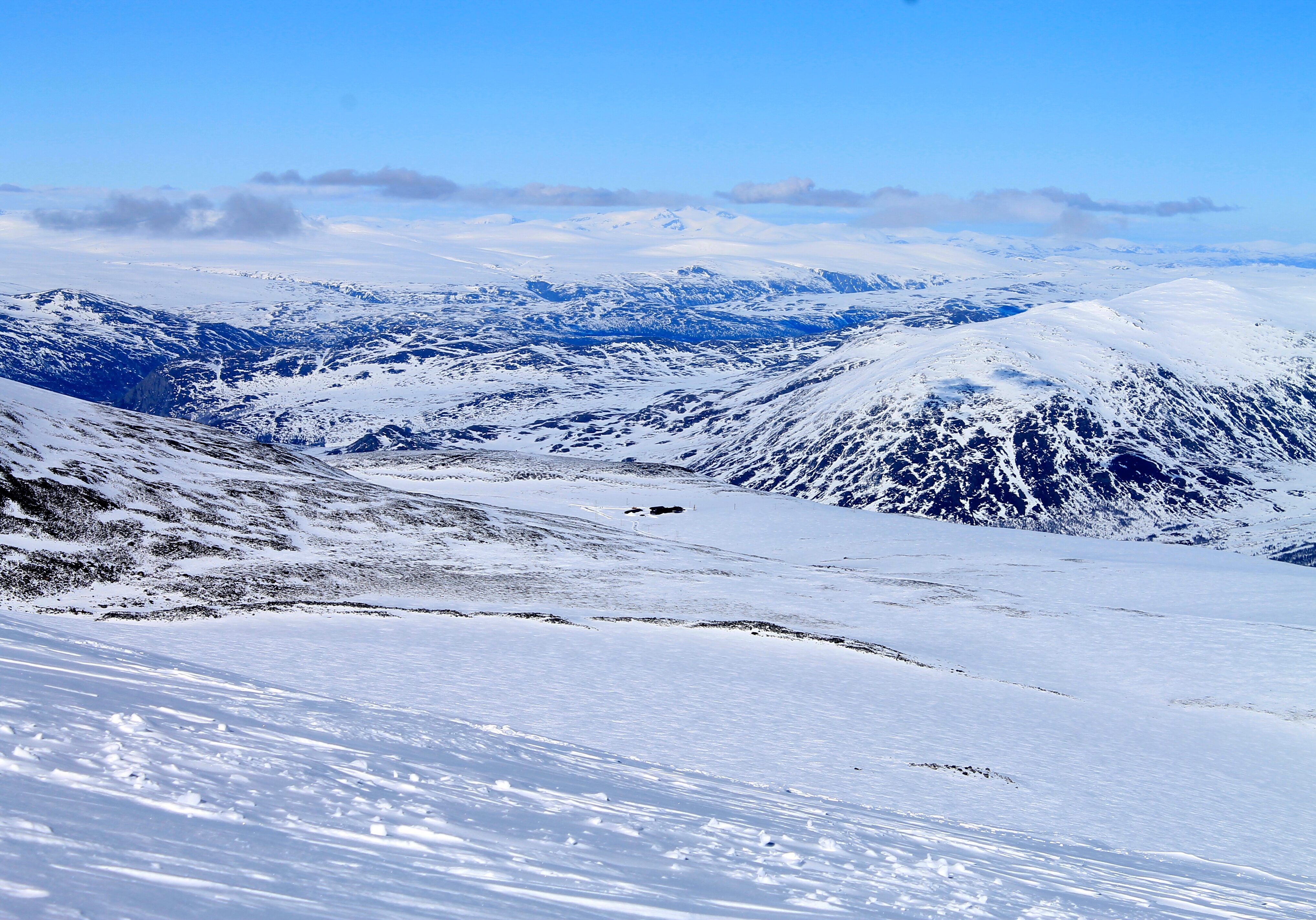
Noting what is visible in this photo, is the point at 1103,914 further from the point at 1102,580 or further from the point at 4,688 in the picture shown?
the point at 1102,580

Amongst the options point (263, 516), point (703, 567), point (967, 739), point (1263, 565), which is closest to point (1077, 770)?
point (967, 739)

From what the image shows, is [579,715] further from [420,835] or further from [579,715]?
[420,835]

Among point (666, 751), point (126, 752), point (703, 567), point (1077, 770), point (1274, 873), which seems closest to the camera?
point (126, 752)

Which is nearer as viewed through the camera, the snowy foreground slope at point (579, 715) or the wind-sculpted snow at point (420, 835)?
the wind-sculpted snow at point (420, 835)

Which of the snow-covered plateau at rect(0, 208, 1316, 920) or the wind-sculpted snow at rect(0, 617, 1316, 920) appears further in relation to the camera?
the snow-covered plateau at rect(0, 208, 1316, 920)
